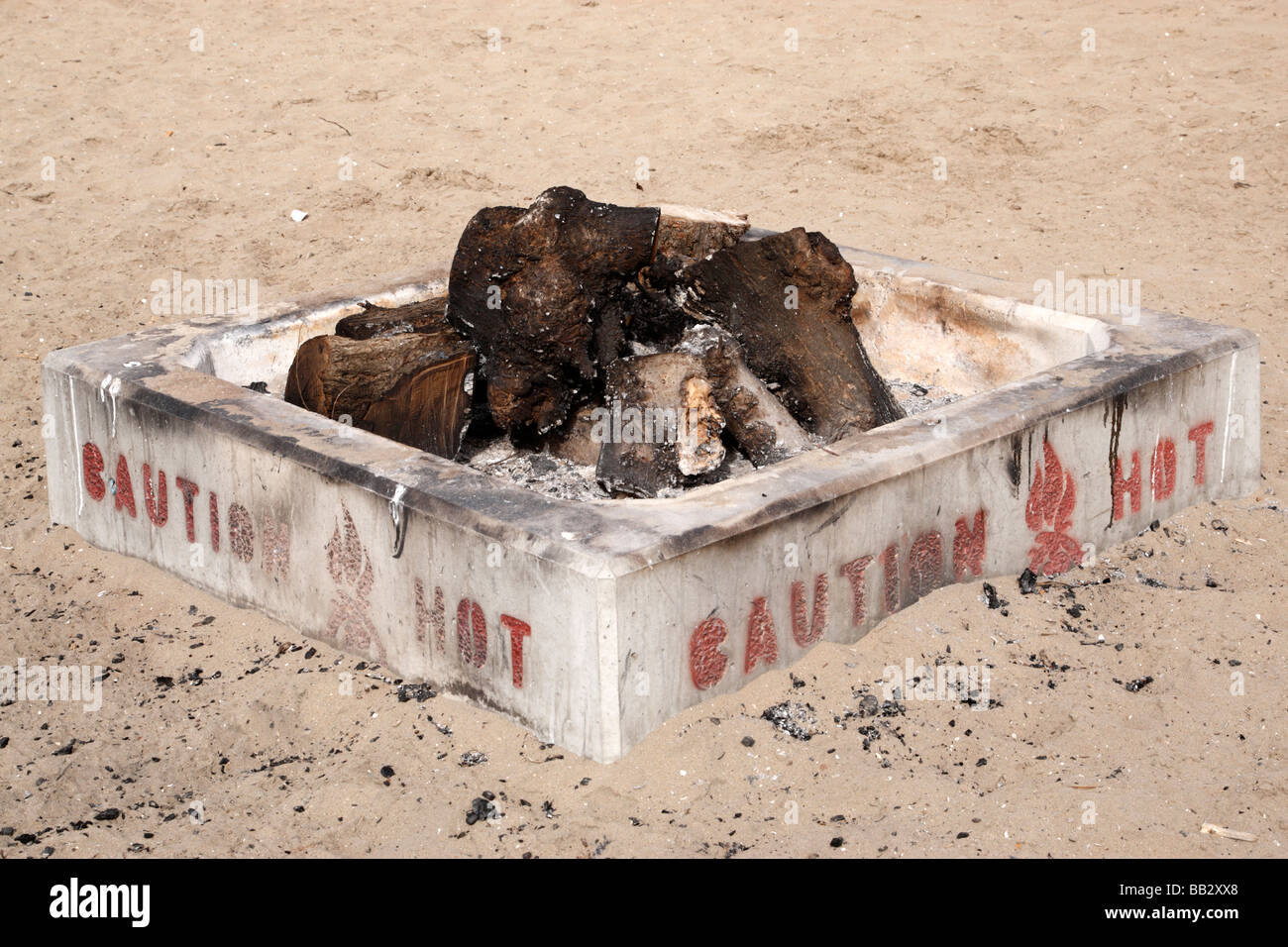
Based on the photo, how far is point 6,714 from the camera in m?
4.28

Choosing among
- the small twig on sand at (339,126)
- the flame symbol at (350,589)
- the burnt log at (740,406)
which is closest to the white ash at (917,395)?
the burnt log at (740,406)

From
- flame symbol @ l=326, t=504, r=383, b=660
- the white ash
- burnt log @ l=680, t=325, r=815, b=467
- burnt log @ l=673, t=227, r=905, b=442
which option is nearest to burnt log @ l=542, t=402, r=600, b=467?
burnt log @ l=680, t=325, r=815, b=467

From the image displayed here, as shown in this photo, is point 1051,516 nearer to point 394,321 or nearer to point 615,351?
point 615,351

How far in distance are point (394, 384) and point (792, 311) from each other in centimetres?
133

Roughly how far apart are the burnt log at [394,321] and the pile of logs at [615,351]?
1 centimetres

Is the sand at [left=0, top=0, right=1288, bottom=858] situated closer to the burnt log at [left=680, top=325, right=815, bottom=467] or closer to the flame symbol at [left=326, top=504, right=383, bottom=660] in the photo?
the flame symbol at [left=326, top=504, right=383, bottom=660]

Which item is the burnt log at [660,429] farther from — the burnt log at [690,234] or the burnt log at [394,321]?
the burnt log at [394,321]

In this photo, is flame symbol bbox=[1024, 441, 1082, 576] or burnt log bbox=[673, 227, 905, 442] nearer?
flame symbol bbox=[1024, 441, 1082, 576]

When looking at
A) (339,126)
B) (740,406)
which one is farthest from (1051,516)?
(339,126)

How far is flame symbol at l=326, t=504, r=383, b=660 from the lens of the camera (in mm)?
4207

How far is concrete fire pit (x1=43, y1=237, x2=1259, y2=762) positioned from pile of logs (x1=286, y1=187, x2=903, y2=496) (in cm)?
42

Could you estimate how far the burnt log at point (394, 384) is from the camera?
15.9ft

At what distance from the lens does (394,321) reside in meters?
5.30

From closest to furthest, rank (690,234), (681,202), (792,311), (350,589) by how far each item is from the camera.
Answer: (350,589) < (792,311) < (690,234) < (681,202)
